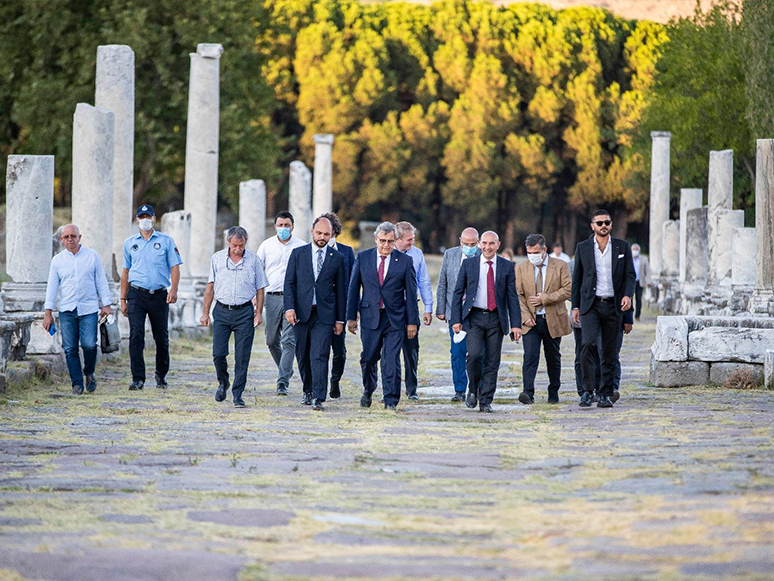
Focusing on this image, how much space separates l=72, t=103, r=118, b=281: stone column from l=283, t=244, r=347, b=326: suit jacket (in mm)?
5646

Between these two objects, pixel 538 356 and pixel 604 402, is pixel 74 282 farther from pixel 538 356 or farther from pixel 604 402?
pixel 604 402

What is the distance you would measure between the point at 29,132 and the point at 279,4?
23.3 meters

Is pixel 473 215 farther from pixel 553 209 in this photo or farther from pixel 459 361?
pixel 459 361

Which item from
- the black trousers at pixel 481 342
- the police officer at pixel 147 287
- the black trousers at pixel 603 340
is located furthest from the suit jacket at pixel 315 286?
the black trousers at pixel 603 340

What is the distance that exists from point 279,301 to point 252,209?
48.5ft

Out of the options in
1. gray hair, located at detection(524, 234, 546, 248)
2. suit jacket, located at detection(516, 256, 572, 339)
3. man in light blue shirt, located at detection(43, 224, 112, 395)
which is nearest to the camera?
suit jacket, located at detection(516, 256, 572, 339)

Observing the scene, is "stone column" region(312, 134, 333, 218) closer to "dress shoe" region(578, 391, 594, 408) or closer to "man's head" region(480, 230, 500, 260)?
"man's head" region(480, 230, 500, 260)

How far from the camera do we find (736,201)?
127ft

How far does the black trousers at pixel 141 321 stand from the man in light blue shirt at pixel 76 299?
1.52ft

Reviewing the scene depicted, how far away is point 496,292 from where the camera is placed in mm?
11922

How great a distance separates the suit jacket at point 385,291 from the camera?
39.4 feet

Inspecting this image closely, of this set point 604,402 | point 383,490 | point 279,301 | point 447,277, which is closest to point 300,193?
point 279,301

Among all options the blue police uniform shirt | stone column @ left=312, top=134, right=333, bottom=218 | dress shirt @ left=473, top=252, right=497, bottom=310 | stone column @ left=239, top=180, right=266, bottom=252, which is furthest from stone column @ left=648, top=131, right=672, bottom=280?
dress shirt @ left=473, top=252, right=497, bottom=310

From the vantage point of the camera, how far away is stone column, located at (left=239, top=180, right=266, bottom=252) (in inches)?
1113
